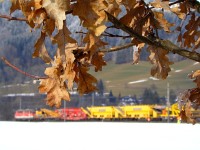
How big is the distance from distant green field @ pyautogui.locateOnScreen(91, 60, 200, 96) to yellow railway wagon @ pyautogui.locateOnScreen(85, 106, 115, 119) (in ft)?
274

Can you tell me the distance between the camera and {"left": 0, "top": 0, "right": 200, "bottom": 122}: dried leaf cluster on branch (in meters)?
1.01

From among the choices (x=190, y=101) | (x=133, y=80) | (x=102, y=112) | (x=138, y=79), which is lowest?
(x=190, y=101)

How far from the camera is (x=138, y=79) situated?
6127 inches

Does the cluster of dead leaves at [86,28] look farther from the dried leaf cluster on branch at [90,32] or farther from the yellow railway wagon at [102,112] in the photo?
the yellow railway wagon at [102,112]

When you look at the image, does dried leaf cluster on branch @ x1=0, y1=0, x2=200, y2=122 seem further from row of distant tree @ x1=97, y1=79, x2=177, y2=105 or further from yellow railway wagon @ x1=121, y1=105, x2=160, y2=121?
row of distant tree @ x1=97, y1=79, x2=177, y2=105

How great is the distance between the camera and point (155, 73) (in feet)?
5.71

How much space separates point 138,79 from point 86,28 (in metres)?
155

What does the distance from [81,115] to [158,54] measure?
131 feet
